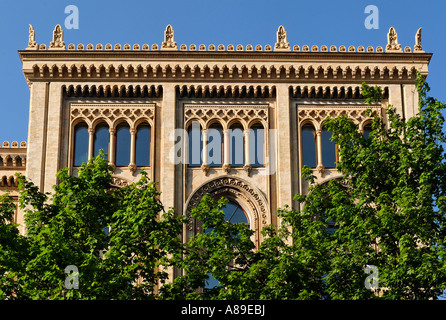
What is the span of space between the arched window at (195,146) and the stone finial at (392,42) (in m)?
9.27

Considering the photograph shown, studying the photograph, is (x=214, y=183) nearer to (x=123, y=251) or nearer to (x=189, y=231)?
(x=189, y=231)

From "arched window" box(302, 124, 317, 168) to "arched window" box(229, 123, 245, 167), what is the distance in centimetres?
267

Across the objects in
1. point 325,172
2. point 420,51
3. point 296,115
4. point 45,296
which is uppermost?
point 420,51

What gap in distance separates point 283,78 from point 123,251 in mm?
14010

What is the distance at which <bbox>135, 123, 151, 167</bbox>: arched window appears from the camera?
121ft

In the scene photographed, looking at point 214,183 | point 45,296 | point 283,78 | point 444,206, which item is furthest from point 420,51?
point 45,296

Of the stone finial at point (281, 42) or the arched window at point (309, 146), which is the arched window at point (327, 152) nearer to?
the arched window at point (309, 146)

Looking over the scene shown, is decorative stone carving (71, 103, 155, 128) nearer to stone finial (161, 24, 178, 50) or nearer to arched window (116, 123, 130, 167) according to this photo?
arched window (116, 123, 130, 167)

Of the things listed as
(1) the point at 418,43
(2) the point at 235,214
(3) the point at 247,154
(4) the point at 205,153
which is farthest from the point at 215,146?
(1) the point at 418,43

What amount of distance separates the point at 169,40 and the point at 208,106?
11.6ft

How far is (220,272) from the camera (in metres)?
26.2

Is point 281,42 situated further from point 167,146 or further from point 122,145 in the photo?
point 122,145

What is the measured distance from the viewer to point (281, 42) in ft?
126

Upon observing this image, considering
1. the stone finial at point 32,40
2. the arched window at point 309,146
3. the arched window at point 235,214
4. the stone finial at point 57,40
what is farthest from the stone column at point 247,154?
the stone finial at point 32,40
